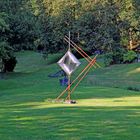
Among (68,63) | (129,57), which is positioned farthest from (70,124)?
(129,57)

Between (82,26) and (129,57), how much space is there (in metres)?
6.27

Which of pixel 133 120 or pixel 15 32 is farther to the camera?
pixel 15 32

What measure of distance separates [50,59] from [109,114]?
52.6 metres

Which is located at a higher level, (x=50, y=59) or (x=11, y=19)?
(x=11, y=19)

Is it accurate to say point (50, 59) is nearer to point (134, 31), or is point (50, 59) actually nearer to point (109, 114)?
point (134, 31)

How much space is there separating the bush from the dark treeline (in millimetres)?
729

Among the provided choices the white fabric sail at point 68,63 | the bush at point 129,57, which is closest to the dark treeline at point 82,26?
the bush at point 129,57

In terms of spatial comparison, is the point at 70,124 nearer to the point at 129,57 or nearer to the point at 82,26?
the point at 129,57

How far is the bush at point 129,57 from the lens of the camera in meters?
54.2

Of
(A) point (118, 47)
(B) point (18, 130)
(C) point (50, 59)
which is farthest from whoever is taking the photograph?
(C) point (50, 59)

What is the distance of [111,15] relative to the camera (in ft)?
177

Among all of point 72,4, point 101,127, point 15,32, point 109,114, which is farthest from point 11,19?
point 101,127

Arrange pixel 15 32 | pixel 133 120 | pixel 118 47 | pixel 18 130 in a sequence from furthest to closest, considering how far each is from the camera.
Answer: pixel 118 47 < pixel 15 32 < pixel 133 120 < pixel 18 130

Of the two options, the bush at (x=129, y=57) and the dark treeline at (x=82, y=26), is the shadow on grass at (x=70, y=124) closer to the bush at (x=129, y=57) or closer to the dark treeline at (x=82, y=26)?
the dark treeline at (x=82, y=26)
